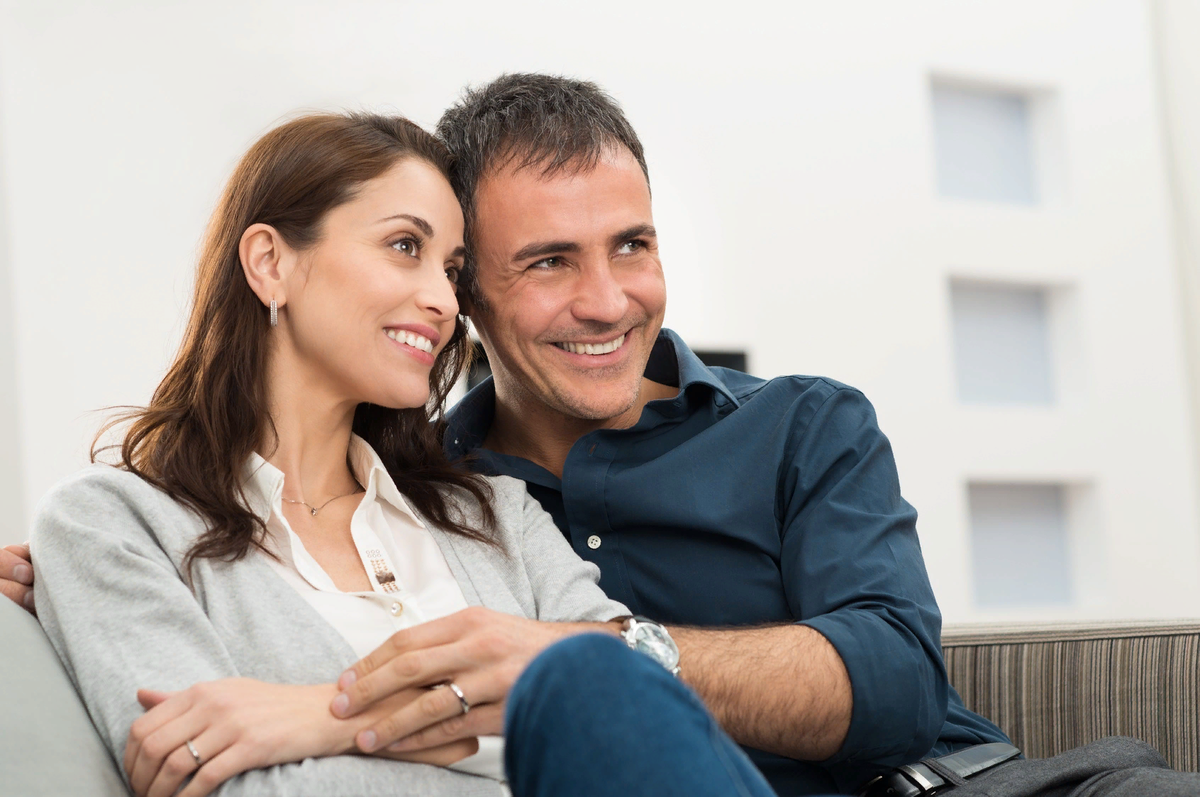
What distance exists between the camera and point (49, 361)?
→ 3.65m

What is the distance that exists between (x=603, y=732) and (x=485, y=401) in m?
1.29

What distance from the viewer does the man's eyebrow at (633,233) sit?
178 centimetres

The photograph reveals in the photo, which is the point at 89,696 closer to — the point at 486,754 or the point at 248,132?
the point at 486,754

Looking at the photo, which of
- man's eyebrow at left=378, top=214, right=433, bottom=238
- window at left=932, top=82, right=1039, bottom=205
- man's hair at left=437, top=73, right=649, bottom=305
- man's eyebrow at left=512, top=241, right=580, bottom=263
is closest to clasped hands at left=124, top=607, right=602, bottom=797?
man's eyebrow at left=378, top=214, right=433, bottom=238

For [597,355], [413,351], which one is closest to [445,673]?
[413,351]

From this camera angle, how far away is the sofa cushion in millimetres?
998

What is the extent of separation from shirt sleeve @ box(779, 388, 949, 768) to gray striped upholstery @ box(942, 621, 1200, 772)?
0.26 m

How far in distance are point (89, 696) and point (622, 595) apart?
2.58 ft

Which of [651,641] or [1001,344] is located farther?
[1001,344]

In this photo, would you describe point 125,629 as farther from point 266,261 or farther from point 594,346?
point 594,346

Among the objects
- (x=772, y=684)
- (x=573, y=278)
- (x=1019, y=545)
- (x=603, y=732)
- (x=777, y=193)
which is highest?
(x=777, y=193)

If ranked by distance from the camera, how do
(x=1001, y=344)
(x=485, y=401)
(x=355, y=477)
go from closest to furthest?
(x=355, y=477), (x=485, y=401), (x=1001, y=344)

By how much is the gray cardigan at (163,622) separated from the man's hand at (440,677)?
0.04 meters

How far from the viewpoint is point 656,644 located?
1.33 metres
